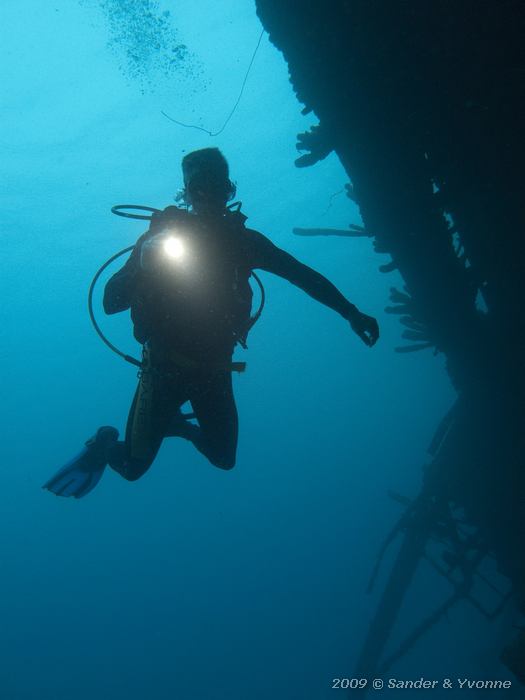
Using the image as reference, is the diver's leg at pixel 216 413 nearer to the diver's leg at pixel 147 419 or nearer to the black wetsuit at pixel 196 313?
the black wetsuit at pixel 196 313

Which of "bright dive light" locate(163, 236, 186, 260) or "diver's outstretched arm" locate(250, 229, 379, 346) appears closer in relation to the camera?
"bright dive light" locate(163, 236, 186, 260)

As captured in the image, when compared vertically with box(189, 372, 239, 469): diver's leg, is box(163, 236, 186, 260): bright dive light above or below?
above

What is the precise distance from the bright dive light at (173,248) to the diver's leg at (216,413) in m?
0.88

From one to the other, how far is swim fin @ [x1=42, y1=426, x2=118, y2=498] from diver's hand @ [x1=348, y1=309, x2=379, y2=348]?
253 centimetres

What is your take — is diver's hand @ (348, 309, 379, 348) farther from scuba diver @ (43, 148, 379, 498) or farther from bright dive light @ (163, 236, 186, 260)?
bright dive light @ (163, 236, 186, 260)

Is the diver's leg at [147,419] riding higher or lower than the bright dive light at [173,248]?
lower

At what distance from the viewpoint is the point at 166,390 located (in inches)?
120

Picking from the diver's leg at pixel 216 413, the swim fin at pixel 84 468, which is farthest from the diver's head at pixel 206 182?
the swim fin at pixel 84 468

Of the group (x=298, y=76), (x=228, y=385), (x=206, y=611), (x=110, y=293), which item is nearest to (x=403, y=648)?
(x=228, y=385)

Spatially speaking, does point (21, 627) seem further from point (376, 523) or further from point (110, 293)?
point (110, 293)

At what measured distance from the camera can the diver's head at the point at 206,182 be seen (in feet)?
8.92

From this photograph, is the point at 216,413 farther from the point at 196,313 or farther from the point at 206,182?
the point at 206,182

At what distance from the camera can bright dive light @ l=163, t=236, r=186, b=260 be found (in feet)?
8.16

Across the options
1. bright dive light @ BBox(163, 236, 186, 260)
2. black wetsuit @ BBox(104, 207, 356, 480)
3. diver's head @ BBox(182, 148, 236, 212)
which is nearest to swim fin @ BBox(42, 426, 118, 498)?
black wetsuit @ BBox(104, 207, 356, 480)
